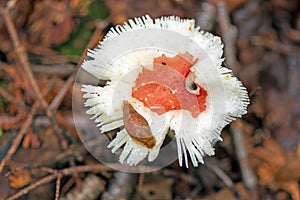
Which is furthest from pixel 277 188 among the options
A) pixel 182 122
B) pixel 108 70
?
pixel 108 70

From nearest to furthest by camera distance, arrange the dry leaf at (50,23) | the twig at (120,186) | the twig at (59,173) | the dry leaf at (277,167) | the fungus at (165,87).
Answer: the fungus at (165,87) → the twig at (59,173) → the twig at (120,186) → the dry leaf at (277,167) → the dry leaf at (50,23)

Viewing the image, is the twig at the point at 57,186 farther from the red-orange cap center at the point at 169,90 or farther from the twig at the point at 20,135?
the red-orange cap center at the point at 169,90

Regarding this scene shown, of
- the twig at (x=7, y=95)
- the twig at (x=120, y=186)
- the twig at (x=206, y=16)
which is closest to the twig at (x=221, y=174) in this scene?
the twig at (x=120, y=186)

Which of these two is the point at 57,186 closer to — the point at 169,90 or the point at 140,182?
the point at 140,182

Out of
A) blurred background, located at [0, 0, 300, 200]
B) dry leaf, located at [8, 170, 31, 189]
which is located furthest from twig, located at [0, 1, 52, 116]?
dry leaf, located at [8, 170, 31, 189]

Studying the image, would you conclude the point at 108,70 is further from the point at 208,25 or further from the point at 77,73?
the point at 208,25

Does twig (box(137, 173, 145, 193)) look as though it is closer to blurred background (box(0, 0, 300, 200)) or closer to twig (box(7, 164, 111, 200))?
blurred background (box(0, 0, 300, 200))

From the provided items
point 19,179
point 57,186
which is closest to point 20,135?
point 19,179
